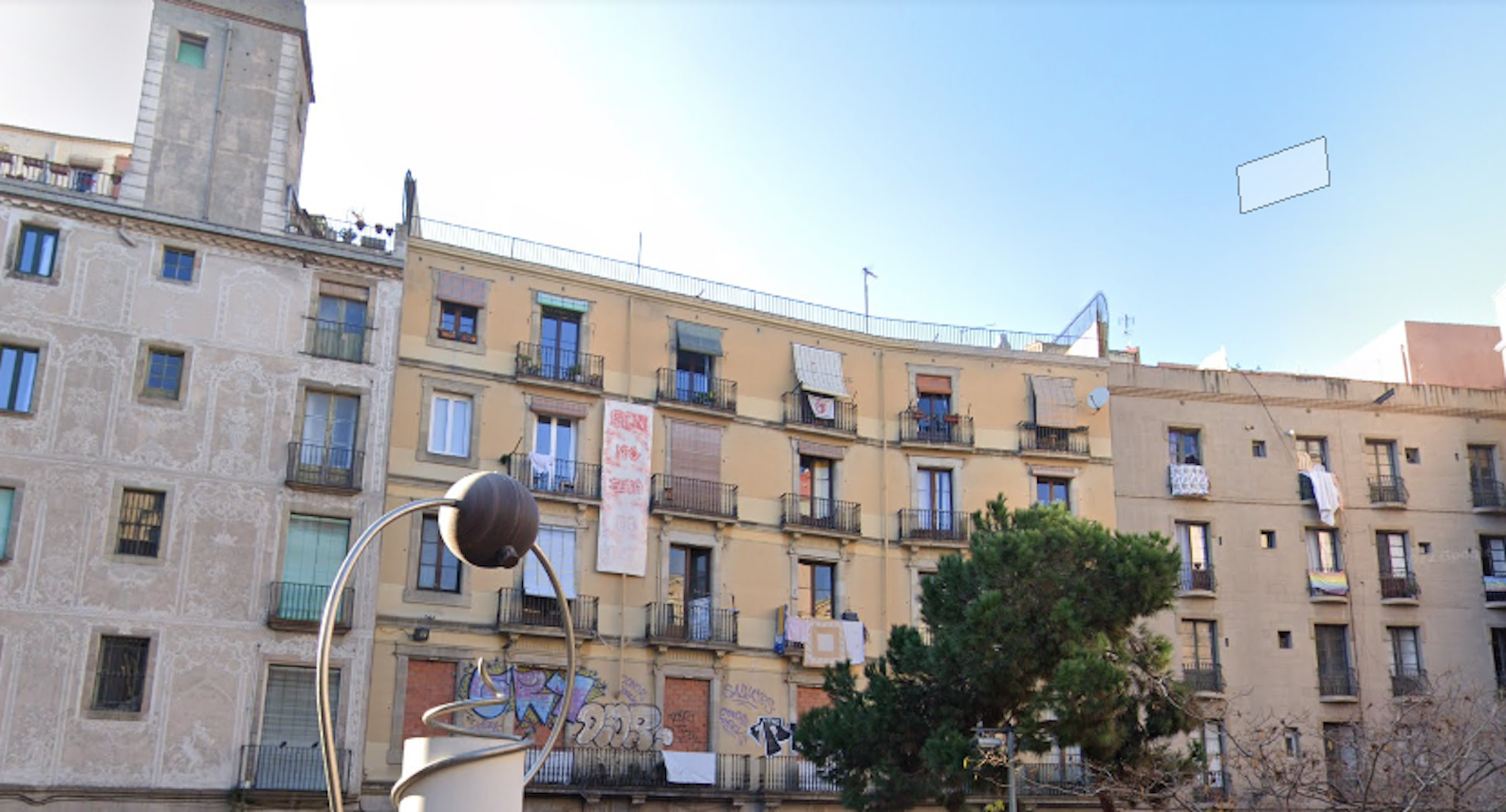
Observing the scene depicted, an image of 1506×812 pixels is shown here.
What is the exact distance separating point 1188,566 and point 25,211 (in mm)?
30432

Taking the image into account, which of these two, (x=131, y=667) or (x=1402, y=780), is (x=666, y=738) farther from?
(x=1402, y=780)

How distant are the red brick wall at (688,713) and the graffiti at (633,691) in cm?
62

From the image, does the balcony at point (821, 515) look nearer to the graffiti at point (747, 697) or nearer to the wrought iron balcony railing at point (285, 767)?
the graffiti at point (747, 697)

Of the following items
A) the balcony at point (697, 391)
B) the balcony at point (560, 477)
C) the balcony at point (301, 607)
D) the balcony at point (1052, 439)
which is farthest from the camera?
the balcony at point (1052, 439)

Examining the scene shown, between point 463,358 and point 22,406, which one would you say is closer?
point 22,406

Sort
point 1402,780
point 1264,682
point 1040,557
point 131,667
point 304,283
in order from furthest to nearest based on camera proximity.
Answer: point 1264,682, point 304,283, point 131,667, point 1040,557, point 1402,780

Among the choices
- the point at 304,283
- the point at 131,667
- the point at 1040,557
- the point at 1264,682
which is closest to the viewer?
the point at 1040,557

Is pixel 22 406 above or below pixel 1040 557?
above

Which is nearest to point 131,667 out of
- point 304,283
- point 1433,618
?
point 304,283

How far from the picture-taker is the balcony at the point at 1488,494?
136ft

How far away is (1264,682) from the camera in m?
38.7

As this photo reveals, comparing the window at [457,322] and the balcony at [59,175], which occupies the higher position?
the balcony at [59,175]

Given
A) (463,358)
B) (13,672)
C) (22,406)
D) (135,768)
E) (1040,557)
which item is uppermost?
(463,358)

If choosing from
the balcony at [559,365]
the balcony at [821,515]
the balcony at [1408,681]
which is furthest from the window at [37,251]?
the balcony at [1408,681]
